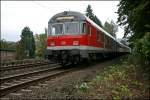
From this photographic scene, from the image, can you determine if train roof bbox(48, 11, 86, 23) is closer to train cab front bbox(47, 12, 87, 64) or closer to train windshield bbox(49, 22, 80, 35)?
train cab front bbox(47, 12, 87, 64)

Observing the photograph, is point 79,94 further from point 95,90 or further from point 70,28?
point 70,28

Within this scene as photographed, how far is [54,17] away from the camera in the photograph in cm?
1852

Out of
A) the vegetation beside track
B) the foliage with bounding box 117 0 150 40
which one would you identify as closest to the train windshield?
the foliage with bounding box 117 0 150 40

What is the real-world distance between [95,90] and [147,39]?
2067 millimetres

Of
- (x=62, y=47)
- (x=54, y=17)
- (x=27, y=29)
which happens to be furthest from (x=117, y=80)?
(x=27, y=29)

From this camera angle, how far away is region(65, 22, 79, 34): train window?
58.2ft

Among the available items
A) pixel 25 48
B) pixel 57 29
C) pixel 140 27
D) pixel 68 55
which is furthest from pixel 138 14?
pixel 25 48

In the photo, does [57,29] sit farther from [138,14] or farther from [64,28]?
[138,14]

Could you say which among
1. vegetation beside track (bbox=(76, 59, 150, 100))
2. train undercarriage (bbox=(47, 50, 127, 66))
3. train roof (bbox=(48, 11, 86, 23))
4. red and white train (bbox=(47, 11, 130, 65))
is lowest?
vegetation beside track (bbox=(76, 59, 150, 100))

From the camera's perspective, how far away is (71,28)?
58.7 feet

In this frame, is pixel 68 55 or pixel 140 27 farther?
pixel 68 55

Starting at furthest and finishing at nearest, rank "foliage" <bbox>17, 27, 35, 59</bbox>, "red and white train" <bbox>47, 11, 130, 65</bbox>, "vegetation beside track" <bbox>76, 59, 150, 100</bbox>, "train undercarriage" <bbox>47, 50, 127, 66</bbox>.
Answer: "foliage" <bbox>17, 27, 35, 59</bbox> → "red and white train" <bbox>47, 11, 130, 65</bbox> → "train undercarriage" <bbox>47, 50, 127, 66</bbox> → "vegetation beside track" <bbox>76, 59, 150, 100</bbox>

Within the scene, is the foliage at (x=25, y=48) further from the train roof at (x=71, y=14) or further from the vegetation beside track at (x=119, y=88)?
the vegetation beside track at (x=119, y=88)

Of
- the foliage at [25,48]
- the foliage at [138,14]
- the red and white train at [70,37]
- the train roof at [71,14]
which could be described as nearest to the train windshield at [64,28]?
the red and white train at [70,37]
